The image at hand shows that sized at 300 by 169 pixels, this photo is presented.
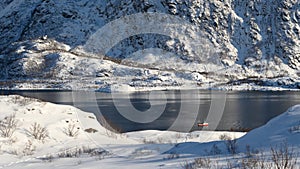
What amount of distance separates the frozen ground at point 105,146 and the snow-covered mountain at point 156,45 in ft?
323

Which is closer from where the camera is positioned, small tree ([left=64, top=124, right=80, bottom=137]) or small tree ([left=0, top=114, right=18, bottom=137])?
small tree ([left=0, top=114, right=18, bottom=137])

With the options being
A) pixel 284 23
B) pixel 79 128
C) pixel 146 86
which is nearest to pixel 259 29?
pixel 284 23

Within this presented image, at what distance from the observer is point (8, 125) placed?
54.2ft

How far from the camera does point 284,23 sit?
165 meters

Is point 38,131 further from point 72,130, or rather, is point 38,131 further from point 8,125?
point 72,130

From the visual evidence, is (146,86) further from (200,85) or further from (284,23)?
(284,23)

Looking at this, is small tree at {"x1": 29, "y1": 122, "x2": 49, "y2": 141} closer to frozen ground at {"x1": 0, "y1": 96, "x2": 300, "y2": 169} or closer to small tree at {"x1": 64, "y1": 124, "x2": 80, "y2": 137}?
frozen ground at {"x1": 0, "y1": 96, "x2": 300, "y2": 169}

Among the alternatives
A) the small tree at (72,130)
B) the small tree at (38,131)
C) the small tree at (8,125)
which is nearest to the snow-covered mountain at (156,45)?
the small tree at (72,130)

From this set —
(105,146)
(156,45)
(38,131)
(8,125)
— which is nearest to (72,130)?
(38,131)

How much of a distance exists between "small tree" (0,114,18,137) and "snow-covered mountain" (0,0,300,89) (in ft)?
332

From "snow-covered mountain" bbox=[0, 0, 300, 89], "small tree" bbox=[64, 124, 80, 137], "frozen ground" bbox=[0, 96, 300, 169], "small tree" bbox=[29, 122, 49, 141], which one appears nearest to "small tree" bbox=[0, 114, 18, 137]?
"frozen ground" bbox=[0, 96, 300, 169]

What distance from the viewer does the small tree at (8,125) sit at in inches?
631

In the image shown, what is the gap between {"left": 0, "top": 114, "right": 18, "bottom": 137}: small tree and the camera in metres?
16.0

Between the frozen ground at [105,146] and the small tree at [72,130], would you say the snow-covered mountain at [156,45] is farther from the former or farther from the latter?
the small tree at [72,130]
